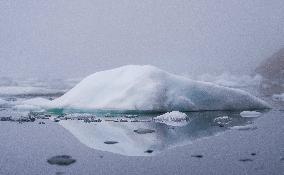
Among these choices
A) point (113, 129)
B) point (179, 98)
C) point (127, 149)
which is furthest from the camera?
point (179, 98)

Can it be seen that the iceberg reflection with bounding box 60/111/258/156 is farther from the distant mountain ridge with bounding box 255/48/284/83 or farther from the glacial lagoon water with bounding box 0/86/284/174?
the distant mountain ridge with bounding box 255/48/284/83

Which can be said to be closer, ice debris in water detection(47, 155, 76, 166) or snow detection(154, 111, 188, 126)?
ice debris in water detection(47, 155, 76, 166)

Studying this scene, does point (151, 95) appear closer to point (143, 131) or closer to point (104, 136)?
point (143, 131)

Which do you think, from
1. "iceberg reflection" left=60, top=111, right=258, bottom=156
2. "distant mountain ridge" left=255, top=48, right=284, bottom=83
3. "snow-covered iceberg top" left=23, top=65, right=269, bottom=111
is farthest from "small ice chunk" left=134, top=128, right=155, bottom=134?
"distant mountain ridge" left=255, top=48, right=284, bottom=83

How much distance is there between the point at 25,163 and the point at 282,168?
243 cm

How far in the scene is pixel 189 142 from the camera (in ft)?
14.7

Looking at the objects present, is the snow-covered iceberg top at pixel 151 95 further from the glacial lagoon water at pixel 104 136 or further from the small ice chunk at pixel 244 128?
the small ice chunk at pixel 244 128

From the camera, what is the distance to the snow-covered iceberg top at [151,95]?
8062mm

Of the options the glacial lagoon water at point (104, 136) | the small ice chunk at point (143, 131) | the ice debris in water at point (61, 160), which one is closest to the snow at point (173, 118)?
the glacial lagoon water at point (104, 136)

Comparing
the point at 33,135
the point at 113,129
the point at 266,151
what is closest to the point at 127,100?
the point at 113,129

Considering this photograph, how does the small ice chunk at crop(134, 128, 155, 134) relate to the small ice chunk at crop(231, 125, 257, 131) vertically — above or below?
above

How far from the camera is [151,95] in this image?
8.06 metres

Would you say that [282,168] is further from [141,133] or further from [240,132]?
[141,133]

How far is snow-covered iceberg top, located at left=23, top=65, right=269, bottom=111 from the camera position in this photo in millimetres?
8062
